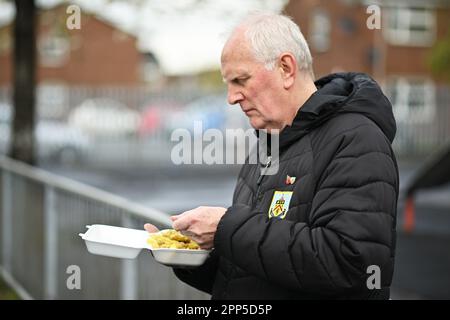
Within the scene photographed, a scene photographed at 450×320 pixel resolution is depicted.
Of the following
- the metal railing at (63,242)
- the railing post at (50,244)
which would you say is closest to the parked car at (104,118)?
the metal railing at (63,242)

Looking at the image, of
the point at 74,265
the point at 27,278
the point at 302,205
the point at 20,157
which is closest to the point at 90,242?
the point at 302,205

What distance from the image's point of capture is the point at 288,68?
2.35 metres

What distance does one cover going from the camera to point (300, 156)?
2.33m

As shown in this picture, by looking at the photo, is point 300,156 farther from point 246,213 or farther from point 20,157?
point 20,157

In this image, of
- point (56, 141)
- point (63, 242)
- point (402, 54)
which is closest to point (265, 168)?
point (63, 242)

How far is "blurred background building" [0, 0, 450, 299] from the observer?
920cm

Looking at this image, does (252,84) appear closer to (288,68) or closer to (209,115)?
(288,68)

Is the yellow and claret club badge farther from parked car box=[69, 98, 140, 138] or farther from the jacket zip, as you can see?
parked car box=[69, 98, 140, 138]

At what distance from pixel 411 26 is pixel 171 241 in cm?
3812

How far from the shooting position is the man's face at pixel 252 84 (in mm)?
2352

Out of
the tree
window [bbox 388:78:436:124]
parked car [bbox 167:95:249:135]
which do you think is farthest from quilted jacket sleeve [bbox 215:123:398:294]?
window [bbox 388:78:436:124]

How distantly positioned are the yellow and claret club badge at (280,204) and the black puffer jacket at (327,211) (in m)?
0.01

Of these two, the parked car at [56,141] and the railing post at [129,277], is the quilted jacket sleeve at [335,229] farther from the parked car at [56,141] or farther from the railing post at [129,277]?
the parked car at [56,141]
